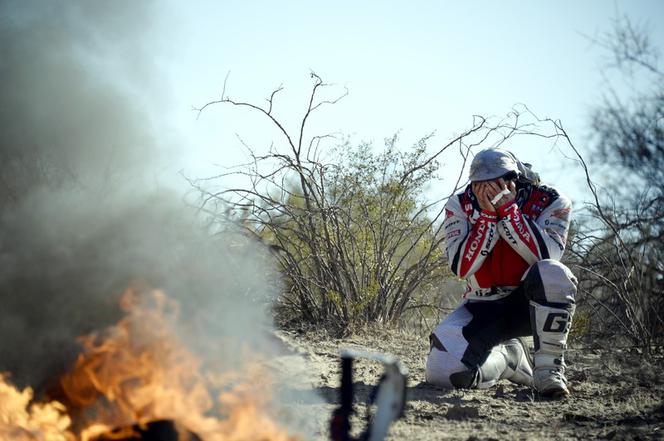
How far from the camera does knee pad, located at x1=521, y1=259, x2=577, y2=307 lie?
14.4 ft

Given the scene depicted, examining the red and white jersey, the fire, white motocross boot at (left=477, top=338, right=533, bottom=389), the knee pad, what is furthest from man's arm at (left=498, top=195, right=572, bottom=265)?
the fire

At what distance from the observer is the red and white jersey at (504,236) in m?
4.58

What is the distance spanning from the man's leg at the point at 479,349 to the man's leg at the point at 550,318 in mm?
329

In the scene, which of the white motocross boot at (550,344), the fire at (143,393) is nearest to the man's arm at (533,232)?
the white motocross boot at (550,344)

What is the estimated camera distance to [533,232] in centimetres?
457

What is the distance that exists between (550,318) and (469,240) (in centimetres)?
77

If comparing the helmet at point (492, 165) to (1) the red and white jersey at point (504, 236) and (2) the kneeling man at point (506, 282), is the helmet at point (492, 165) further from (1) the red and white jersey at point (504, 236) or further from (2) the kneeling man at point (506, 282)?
(1) the red and white jersey at point (504, 236)

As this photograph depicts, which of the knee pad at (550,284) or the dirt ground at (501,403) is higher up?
the knee pad at (550,284)

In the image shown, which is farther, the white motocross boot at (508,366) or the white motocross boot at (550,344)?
the white motocross boot at (508,366)

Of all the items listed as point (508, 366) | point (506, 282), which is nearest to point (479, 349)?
point (508, 366)

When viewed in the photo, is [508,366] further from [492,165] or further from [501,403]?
[492,165]

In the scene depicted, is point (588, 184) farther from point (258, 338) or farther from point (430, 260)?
point (258, 338)

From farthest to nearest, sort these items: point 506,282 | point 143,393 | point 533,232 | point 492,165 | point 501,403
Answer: point 506,282 → point 492,165 → point 533,232 → point 501,403 → point 143,393

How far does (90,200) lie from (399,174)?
3910mm
